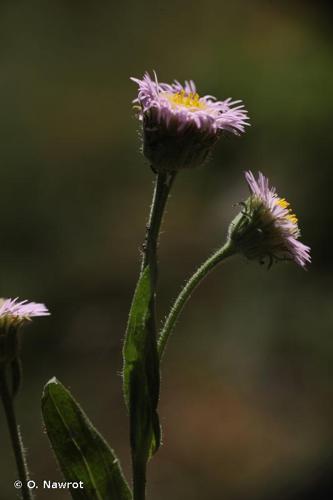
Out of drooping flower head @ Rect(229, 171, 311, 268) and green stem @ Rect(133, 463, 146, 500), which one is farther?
drooping flower head @ Rect(229, 171, 311, 268)

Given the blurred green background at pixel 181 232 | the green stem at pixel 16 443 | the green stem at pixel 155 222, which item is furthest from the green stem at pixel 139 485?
the blurred green background at pixel 181 232

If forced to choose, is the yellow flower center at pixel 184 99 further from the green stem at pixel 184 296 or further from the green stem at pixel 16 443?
the green stem at pixel 16 443

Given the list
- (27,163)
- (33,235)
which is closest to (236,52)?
(27,163)

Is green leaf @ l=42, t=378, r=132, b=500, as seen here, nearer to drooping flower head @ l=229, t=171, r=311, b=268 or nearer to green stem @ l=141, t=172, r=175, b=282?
green stem @ l=141, t=172, r=175, b=282

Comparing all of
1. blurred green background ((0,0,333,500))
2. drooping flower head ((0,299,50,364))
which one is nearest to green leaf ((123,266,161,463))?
drooping flower head ((0,299,50,364))

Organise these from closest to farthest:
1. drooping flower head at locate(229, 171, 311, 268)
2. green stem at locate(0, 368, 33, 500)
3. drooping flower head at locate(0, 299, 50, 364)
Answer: green stem at locate(0, 368, 33, 500), drooping flower head at locate(0, 299, 50, 364), drooping flower head at locate(229, 171, 311, 268)
